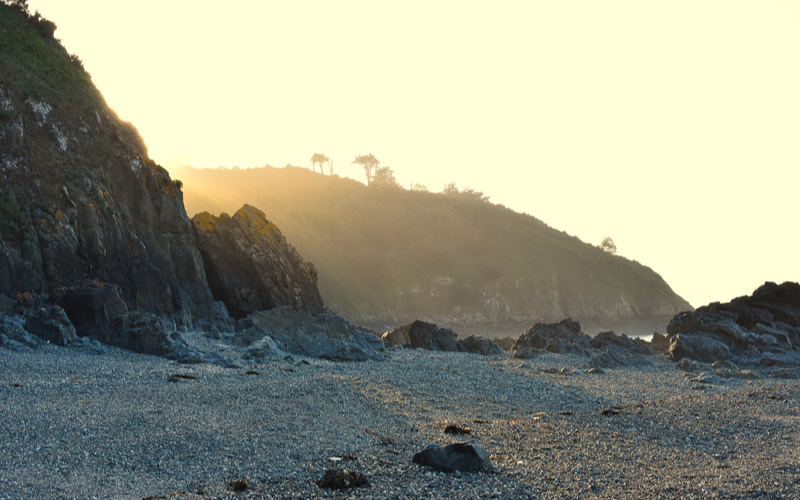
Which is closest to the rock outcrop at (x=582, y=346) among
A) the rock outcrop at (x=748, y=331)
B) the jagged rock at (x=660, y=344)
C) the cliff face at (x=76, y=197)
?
the jagged rock at (x=660, y=344)

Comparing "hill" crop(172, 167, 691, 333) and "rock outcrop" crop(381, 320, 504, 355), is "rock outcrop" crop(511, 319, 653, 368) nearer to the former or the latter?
"rock outcrop" crop(381, 320, 504, 355)

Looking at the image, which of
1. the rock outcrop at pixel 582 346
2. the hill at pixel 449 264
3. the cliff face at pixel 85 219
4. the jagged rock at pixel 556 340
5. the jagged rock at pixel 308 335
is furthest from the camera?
the hill at pixel 449 264

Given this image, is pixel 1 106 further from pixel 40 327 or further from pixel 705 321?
pixel 705 321

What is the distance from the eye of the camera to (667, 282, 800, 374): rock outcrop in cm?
3678

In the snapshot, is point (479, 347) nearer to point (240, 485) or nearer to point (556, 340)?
point (556, 340)

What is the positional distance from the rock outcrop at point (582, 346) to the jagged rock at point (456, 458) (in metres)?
22.2

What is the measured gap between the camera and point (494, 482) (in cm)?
1193

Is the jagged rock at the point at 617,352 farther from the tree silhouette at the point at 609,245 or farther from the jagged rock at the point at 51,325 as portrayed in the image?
the tree silhouette at the point at 609,245

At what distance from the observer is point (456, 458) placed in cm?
1245

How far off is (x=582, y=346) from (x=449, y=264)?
2699 inches

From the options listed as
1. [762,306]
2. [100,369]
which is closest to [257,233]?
[100,369]

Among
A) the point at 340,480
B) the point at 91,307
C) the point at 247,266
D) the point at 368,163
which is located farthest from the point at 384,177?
the point at 340,480

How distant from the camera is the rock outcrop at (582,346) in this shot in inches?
1392

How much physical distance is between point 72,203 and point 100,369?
14436 mm
